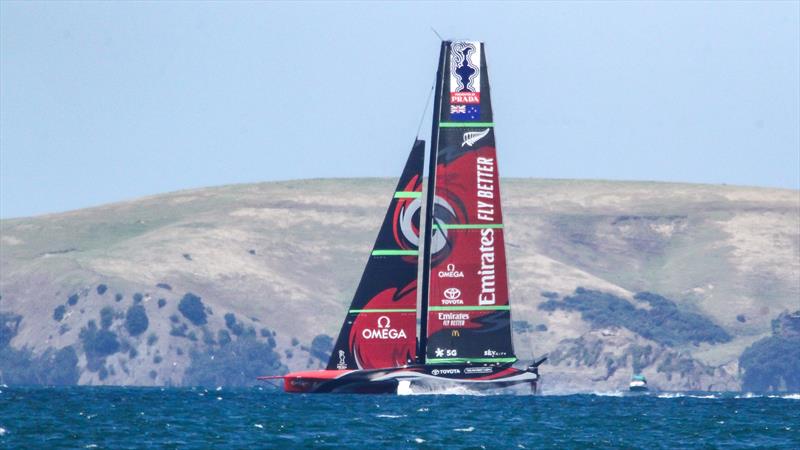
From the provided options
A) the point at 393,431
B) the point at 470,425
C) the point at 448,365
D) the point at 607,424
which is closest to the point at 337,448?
the point at 393,431

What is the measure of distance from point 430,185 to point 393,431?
21.4 meters

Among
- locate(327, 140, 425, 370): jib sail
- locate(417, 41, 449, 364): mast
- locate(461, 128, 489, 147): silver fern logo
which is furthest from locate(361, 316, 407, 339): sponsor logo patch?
locate(461, 128, 489, 147): silver fern logo

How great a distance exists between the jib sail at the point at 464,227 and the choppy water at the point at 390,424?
3303 millimetres

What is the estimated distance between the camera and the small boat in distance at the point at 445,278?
84938 mm

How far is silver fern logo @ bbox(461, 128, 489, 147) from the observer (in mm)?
85000

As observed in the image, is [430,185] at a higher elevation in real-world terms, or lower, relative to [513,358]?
higher

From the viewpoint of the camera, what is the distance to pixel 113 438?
202 ft

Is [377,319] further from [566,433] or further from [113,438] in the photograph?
[113,438]

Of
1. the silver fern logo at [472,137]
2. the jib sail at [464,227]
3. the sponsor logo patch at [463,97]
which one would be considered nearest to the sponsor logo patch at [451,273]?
the jib sail at [464,227]

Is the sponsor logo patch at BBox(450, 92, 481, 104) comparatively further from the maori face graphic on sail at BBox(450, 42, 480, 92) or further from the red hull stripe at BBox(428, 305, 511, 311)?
the red hull stripe at BBox(428, 305, 511, 311)

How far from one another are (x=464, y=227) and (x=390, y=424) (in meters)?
17.5

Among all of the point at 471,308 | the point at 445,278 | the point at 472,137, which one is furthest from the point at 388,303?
the point at 472,137

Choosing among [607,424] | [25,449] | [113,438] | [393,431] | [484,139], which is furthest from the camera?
[484,139]

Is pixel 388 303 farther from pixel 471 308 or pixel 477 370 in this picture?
pixel 477 370
